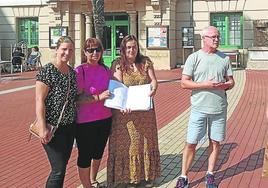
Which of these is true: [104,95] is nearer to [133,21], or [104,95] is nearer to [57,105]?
[57,105]

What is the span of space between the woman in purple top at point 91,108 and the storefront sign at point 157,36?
1761cm

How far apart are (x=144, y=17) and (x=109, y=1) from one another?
205cm

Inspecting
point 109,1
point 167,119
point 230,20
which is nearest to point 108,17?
point 109,1

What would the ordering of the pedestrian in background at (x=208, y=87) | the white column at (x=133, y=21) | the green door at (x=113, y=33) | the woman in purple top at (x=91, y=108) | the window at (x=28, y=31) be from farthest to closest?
the window at (x=28, y=31)
the green door at (x=113, y=33)
the white column at (x=133, y=21)
the pedestrian in background at (x=208, y=87)
the woman in purple top at (x=91, y=108)

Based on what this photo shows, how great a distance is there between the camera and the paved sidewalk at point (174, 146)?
5758 mm

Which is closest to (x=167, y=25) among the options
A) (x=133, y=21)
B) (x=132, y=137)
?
(x=133, y=21)

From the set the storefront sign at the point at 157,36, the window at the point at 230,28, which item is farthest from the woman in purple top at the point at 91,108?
the window at the point at 230,28

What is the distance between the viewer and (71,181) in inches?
224

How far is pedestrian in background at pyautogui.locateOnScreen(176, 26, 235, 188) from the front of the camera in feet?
16.7

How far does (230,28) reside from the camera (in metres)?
23.6

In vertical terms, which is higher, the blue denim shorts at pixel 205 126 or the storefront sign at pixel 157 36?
the storefront sign at pixel 157 36

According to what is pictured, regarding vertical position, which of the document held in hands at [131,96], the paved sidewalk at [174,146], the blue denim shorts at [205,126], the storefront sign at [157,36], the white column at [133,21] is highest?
the white column at [133,21]

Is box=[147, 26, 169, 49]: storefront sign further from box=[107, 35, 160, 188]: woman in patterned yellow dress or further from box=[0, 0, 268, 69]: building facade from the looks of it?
box=[107, 35, 160, 188]: woman in patterned yellow dress

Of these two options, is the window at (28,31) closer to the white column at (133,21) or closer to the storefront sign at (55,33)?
the storefront sign at (55,33)
